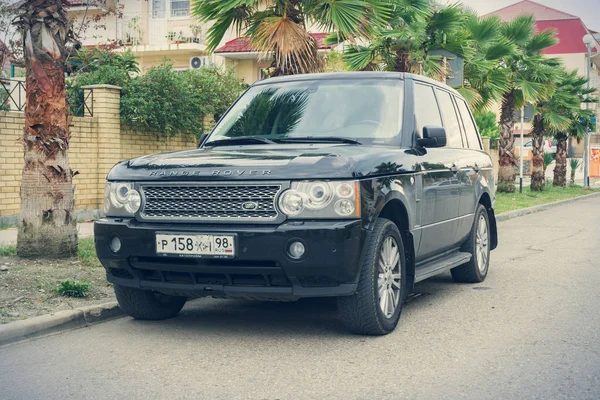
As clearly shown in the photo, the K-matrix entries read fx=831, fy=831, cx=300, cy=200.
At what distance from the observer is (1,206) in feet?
42.2

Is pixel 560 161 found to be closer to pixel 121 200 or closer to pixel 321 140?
pixel 321 140

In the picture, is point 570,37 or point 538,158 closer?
point 538,158

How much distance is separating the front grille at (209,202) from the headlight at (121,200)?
8cm

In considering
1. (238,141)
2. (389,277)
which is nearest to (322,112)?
(238,141)

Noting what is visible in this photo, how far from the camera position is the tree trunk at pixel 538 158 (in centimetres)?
2981

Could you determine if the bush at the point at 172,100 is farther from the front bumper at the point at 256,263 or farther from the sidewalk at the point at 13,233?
the front bumper at the point at 256,263

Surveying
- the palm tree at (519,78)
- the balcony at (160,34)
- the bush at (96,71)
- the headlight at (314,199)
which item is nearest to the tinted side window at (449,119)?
the headlight at (314,199)

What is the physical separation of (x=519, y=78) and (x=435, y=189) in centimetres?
1974

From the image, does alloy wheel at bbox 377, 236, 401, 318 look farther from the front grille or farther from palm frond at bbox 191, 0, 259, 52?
palm frond at bbox 191, 0, 259, 52

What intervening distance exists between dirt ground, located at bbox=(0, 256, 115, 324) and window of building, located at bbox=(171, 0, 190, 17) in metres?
26.6

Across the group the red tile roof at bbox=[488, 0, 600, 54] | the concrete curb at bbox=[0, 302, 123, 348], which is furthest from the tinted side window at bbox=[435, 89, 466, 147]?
the red tile roof at bbox=[488, 0, 600, 54]

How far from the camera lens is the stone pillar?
14.8 meters

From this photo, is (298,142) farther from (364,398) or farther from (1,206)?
(1,206)

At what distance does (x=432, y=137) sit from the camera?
6605 millimetres
